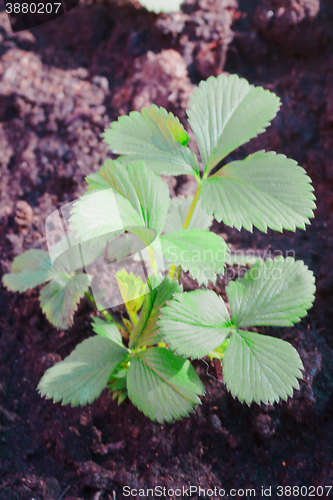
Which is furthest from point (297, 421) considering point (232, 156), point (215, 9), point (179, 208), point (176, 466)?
point (215, 9)

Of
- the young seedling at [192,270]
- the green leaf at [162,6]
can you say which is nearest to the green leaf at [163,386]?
the young seedling at [192,270]

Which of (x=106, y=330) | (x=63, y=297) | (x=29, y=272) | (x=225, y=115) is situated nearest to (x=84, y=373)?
(x=106, y=330)

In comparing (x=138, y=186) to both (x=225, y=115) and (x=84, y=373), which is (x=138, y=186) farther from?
(x=84, y=373)

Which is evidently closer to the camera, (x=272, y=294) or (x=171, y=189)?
(x=272, y=294)

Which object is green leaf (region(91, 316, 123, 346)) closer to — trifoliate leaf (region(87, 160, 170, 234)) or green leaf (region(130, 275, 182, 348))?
green leaf (region(130, 275, 182, 348))

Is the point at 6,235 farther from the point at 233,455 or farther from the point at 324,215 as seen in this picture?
the point at 324,215

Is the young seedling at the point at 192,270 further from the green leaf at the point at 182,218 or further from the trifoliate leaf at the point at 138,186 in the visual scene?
the green leaf at the point at 182,218

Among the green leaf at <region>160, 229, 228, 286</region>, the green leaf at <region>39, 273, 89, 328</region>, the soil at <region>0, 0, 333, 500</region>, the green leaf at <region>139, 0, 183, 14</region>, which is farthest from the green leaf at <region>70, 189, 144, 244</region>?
the green leaf at <region>139, 0, 183, 14</region>
